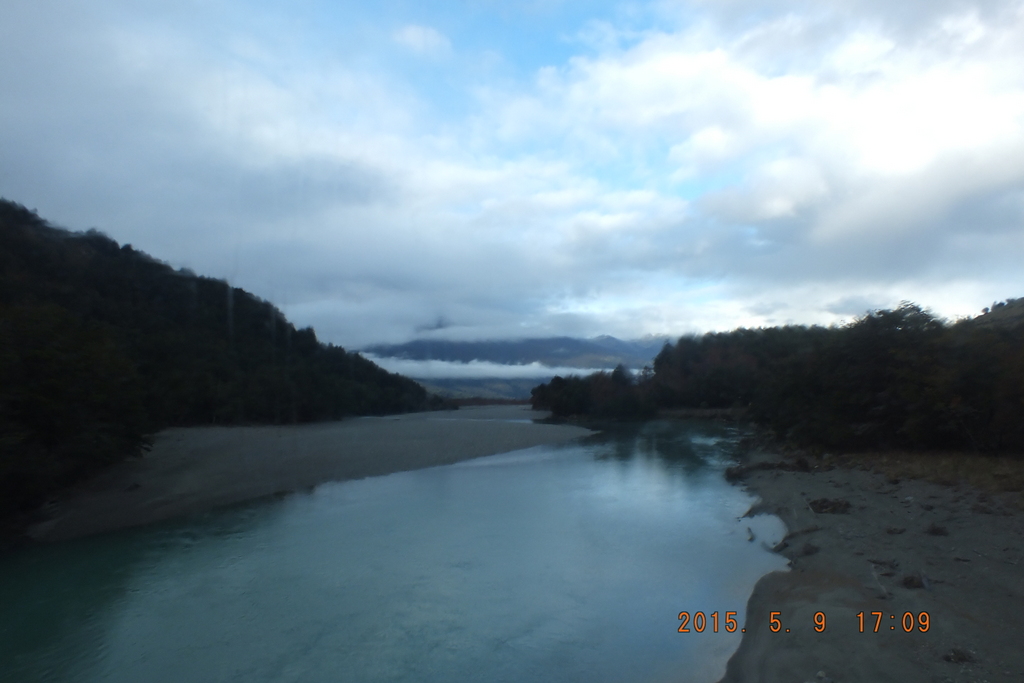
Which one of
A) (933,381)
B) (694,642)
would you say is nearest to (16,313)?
(694,642)

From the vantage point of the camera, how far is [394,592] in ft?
32.4

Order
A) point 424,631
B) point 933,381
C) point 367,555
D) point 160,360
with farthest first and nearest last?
point 160,360, point 933,381, point 367,555, point 424,631

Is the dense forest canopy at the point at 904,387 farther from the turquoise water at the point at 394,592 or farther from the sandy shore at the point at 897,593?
the turquoise water at the point at 394,592

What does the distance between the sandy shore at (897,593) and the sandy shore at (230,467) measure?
47.8 ft

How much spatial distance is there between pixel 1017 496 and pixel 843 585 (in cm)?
500

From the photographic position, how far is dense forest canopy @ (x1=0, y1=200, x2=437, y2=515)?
1334cm

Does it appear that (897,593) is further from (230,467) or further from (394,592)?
(230,467)

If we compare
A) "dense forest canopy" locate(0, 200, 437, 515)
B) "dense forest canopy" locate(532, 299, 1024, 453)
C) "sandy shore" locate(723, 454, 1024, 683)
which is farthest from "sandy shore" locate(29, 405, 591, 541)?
"dense forest canopy" locate(532, 299, 1024, 453)

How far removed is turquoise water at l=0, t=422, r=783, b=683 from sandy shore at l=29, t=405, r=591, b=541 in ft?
3.83

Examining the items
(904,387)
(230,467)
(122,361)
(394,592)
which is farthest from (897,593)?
(230,467)

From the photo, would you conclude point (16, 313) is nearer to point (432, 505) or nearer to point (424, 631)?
point (432, 505)

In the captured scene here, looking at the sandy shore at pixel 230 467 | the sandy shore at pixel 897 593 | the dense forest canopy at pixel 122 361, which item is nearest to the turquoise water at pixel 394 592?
the sandy shore at pixel 897 593

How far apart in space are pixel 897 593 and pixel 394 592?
23.6 feet

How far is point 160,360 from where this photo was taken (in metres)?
29.8
